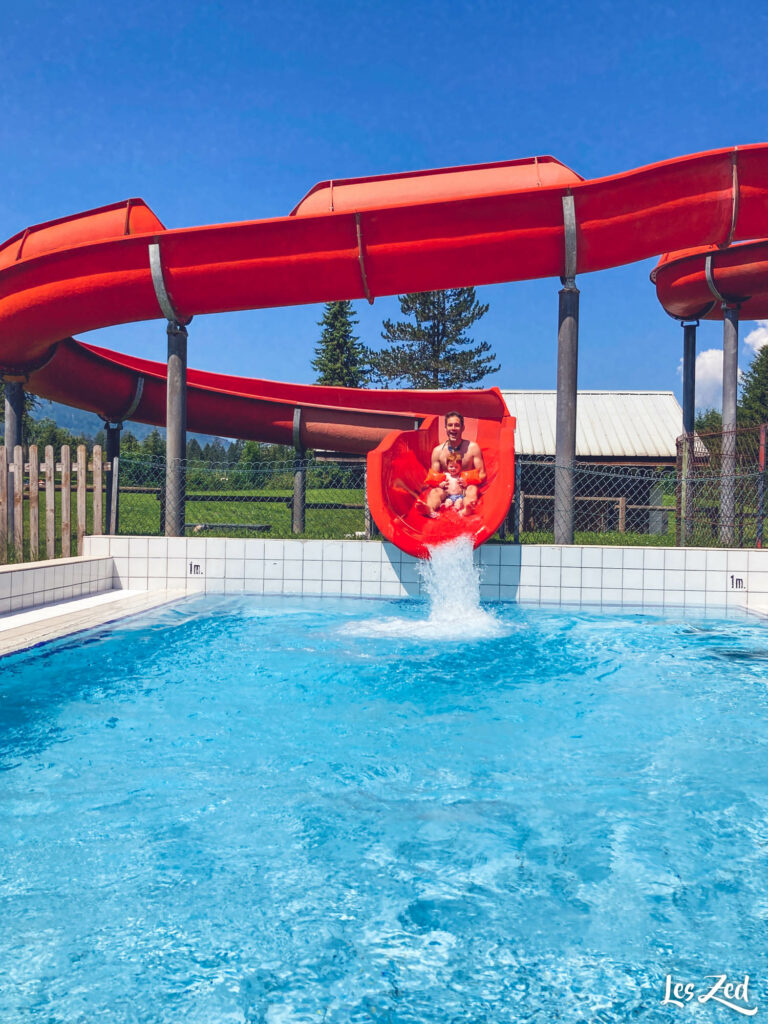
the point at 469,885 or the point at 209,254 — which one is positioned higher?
the point at 209,254

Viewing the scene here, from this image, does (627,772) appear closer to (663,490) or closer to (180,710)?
(180,710)

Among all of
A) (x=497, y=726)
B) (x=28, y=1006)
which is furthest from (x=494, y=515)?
(x=28, y=1006)

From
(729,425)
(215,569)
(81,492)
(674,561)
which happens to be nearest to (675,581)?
(674,561)

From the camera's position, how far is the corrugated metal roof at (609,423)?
43.0 feet

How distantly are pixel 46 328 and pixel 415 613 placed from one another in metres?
5.00

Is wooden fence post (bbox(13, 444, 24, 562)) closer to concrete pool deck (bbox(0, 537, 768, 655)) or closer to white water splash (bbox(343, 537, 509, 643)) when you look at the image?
concrete pool deck (bbox(0, 537, 768, 655))

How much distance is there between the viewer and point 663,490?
37.7 ft

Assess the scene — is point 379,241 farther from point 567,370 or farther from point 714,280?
point 714,280

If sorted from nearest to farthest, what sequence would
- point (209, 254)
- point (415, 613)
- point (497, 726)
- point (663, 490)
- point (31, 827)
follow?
point (31, 827), point (497, 726), point (415, 613), point (209, 254), point (663, 490)

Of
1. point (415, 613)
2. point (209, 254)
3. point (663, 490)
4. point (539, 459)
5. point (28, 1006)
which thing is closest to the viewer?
point (28, 1006)

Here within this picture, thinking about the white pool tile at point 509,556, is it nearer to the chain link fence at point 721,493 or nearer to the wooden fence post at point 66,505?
the chain link fence at point 721,493

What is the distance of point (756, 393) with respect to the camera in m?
40.8

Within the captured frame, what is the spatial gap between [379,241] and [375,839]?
18.2 ft

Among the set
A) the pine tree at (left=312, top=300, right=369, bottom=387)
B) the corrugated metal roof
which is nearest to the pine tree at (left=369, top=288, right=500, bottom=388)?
the pine tree at (left=312, top=300, right=369, bottom=387)
